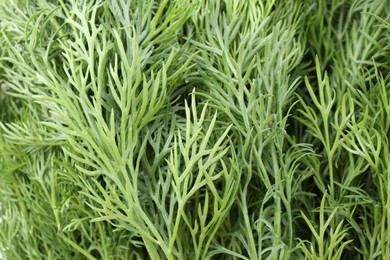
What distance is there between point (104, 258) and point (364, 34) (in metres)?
0.49

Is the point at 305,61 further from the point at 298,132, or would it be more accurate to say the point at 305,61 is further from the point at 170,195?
the point at 170,195

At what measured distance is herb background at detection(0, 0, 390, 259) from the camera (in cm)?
63

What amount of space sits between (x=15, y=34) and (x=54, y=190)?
0.26 metres

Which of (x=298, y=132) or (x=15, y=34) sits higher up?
(x=15, y=34)

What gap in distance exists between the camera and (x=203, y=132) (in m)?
0.68

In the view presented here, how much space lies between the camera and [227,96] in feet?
2.23

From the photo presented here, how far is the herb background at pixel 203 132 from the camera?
0.63m

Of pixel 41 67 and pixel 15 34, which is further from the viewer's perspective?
pixel 15 34

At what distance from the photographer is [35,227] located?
0.79m

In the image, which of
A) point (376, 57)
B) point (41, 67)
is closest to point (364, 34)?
point (376, 57)

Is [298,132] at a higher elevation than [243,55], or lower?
lower

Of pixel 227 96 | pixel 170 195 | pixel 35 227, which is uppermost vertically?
pixel 227 96

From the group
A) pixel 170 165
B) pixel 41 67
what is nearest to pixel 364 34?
pixel 170 165

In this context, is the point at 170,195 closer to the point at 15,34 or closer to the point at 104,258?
the point at 104,258
